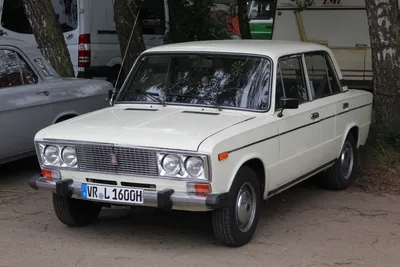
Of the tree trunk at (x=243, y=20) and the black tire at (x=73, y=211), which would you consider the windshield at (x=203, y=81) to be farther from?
the tree trunk at (x=243, y=20)

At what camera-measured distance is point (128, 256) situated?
5.51 metres

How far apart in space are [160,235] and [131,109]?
124 cm

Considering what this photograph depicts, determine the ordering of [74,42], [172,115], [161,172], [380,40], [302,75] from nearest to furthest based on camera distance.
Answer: [161,172] → [172,115] → [302,75] → [380,40] → [74,42]

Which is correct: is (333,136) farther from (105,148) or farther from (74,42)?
(74,42)

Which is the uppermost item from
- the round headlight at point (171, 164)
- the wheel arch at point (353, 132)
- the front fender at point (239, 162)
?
the round headlight at point (171, 164)

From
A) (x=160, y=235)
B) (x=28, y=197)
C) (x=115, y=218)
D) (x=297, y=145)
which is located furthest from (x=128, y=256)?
(x=28, y=197)

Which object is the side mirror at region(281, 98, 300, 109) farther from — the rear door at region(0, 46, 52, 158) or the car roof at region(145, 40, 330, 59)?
the rear door at region(0, 46, 52, 158)

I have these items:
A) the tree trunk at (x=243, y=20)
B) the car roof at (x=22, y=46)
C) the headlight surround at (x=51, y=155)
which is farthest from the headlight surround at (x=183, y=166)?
the tree trunk at (x=243, y=20)

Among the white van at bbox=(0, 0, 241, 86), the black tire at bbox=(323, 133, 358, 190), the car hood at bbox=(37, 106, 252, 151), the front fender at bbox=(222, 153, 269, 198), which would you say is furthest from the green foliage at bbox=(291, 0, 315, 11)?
the front fender at bbox=(222, 153, 269, 198)

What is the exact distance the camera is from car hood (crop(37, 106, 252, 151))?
17.5 feet

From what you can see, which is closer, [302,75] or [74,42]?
[302,75]

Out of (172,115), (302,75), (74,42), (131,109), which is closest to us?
(172,115)

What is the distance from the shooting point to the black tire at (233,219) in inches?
215

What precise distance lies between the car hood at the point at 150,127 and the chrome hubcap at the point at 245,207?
0.58m
